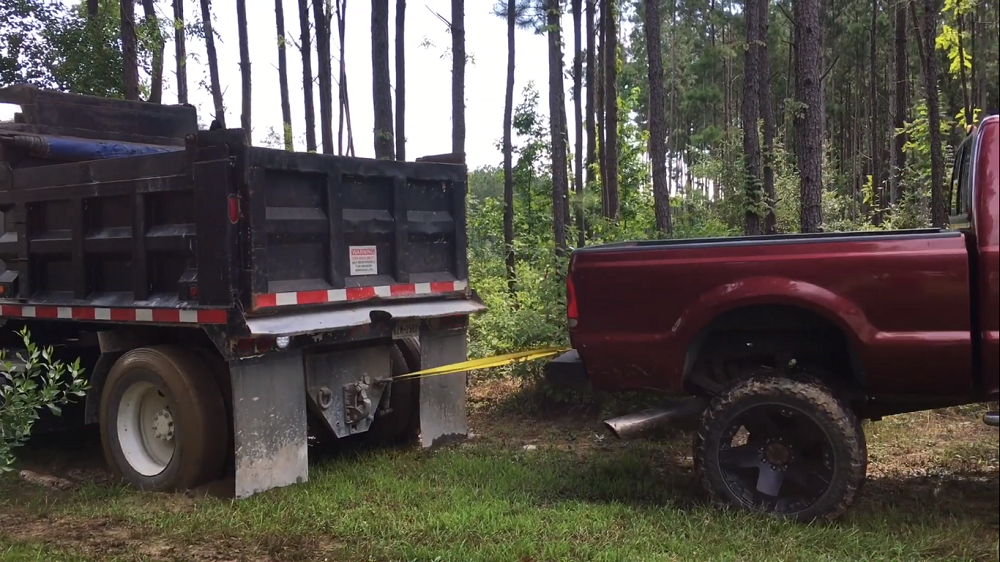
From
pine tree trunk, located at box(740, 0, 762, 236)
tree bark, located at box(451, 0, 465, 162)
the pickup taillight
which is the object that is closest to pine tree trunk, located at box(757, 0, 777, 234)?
pine tree trunk, located at box(740, 0, 762, 236)

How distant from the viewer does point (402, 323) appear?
21.9 feet

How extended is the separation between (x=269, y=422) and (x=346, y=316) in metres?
0.96

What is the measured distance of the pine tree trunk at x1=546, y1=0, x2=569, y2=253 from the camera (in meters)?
18.4

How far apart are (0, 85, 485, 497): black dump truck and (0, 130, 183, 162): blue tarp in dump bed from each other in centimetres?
1

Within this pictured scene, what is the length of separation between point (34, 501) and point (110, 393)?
909 millimetres

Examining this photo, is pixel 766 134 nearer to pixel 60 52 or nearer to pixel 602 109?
pixel 602 109

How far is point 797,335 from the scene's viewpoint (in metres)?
5.30

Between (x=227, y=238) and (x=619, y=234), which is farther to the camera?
(x=619, y=234)

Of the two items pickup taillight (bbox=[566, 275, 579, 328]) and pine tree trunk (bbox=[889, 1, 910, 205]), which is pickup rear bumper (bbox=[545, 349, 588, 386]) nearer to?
pickup taillight (bbox=[566, 275, 579, 328])

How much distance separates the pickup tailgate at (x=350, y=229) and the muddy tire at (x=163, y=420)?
0.85 meters

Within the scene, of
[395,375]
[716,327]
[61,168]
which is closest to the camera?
[716,327]

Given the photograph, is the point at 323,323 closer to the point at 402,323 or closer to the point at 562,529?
the point at 402,323

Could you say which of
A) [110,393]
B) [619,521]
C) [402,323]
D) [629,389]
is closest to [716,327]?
[629,389]

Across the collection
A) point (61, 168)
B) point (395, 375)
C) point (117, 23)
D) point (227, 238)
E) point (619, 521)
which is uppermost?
point (117, 23)
